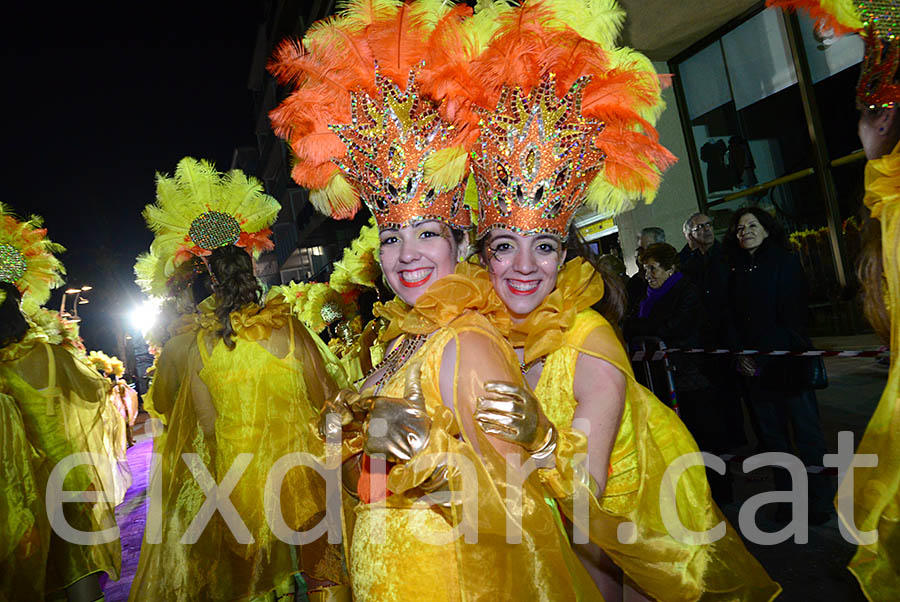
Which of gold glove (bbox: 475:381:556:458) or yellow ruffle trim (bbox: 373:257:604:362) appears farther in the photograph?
yellow ruffle trim (bbox: 373:257:604:362)

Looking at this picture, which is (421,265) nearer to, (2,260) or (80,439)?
(80,439)

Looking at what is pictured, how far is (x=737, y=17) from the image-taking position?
28.9ft

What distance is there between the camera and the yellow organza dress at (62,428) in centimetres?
410

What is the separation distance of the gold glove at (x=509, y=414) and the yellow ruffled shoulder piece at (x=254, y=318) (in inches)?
100

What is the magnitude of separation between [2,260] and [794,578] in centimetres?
561

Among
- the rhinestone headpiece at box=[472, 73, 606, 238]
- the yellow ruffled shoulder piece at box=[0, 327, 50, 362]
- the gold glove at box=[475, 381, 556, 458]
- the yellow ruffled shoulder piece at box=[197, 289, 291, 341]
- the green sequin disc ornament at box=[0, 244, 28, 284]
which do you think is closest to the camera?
the gold glove at box=[475, 381, 556, 458]

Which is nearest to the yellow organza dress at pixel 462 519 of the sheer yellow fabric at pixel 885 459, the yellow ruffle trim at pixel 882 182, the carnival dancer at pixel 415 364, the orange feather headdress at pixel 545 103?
the carnival dancer at pixel 415 364

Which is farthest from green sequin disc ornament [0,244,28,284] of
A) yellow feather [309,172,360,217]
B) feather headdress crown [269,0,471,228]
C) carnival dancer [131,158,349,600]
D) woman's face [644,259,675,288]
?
woman's face [644,259,675,288]

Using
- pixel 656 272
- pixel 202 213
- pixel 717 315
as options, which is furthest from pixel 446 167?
pixel 717 315

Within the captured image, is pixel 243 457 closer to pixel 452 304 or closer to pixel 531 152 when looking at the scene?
pixel 452 304

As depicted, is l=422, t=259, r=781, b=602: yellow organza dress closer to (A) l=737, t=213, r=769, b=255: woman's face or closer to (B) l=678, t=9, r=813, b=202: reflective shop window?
(A) l=737, t=213, r=769, b=255: woman's face

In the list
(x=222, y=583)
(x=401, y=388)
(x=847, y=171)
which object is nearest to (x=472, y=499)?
(x=401, y=388)

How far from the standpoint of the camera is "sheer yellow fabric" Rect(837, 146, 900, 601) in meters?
1.90

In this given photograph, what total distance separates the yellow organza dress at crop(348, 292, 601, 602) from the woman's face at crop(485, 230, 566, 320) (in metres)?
0.42
